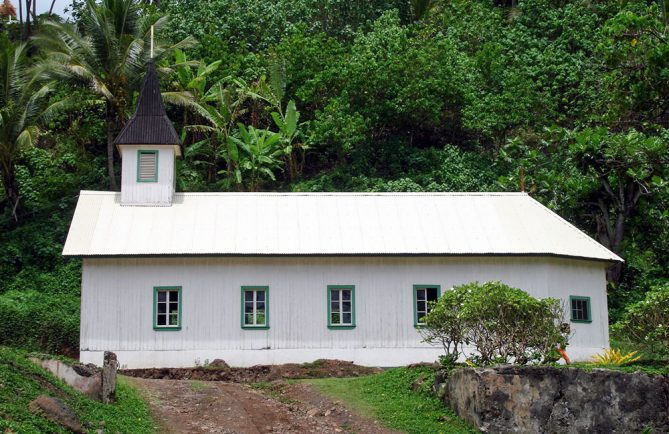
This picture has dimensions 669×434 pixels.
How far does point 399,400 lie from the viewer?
19391 mm

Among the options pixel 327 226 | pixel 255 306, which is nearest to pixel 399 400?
pixel 255 306

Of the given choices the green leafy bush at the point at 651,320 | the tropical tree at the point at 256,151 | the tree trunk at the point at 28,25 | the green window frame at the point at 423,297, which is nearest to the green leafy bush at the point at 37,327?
the green window frame at the point at 423,297

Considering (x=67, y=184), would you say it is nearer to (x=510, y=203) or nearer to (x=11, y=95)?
(x=11, y=95)

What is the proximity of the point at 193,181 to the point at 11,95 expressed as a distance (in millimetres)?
7724

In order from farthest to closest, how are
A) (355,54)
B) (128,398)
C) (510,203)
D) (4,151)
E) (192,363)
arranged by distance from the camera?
(355,54), (4,151), (510,203), (192,363), (128,398)

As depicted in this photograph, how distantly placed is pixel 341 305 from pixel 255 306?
2345 millimetres

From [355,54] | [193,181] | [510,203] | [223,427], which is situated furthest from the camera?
[355,54]

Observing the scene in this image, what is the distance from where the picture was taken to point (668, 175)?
29.2 m

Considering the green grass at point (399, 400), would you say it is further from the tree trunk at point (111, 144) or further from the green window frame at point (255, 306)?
the tree trunk at point (111, 144)

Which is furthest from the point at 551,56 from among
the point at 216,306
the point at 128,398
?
the point at 128,398

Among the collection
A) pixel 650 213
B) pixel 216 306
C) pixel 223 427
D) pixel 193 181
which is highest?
pixel 193 181

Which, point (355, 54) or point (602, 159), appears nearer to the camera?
point (602, 159)

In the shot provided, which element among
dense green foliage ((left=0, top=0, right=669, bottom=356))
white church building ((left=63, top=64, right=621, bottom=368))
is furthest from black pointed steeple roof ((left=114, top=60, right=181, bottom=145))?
dense green foliage ((left=0, top=0, right=669, bottom=356))

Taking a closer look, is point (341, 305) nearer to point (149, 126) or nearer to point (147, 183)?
point (147, 183)
